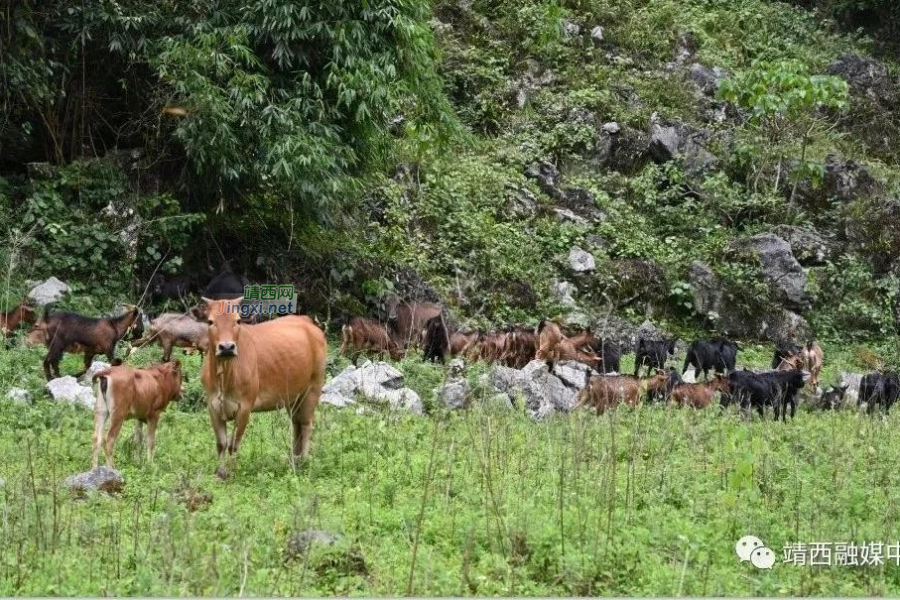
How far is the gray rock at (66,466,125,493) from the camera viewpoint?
23.7 feet

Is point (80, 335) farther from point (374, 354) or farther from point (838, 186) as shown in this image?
point (838, 186)

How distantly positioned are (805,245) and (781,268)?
1481 millimetres

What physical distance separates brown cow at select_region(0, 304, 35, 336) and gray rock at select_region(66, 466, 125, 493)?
633cm

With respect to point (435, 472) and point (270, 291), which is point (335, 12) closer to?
point (270, 291)

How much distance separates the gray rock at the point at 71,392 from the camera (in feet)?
34.2

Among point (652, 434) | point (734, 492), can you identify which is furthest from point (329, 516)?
point (652, 434)

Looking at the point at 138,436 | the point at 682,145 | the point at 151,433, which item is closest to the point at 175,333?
the point at 138,436

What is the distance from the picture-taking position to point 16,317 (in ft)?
43.5

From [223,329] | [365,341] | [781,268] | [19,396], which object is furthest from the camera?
[781,268]

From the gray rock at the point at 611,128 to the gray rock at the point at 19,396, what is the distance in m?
17.1

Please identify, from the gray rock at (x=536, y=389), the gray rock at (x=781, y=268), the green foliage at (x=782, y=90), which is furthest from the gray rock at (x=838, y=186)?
the gray rock at (x=536, y=389)

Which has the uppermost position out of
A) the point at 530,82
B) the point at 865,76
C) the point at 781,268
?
the point at 865,76

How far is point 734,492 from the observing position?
7656 mm

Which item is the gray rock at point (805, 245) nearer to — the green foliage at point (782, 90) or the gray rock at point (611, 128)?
the green foliage at point (782, 90)
